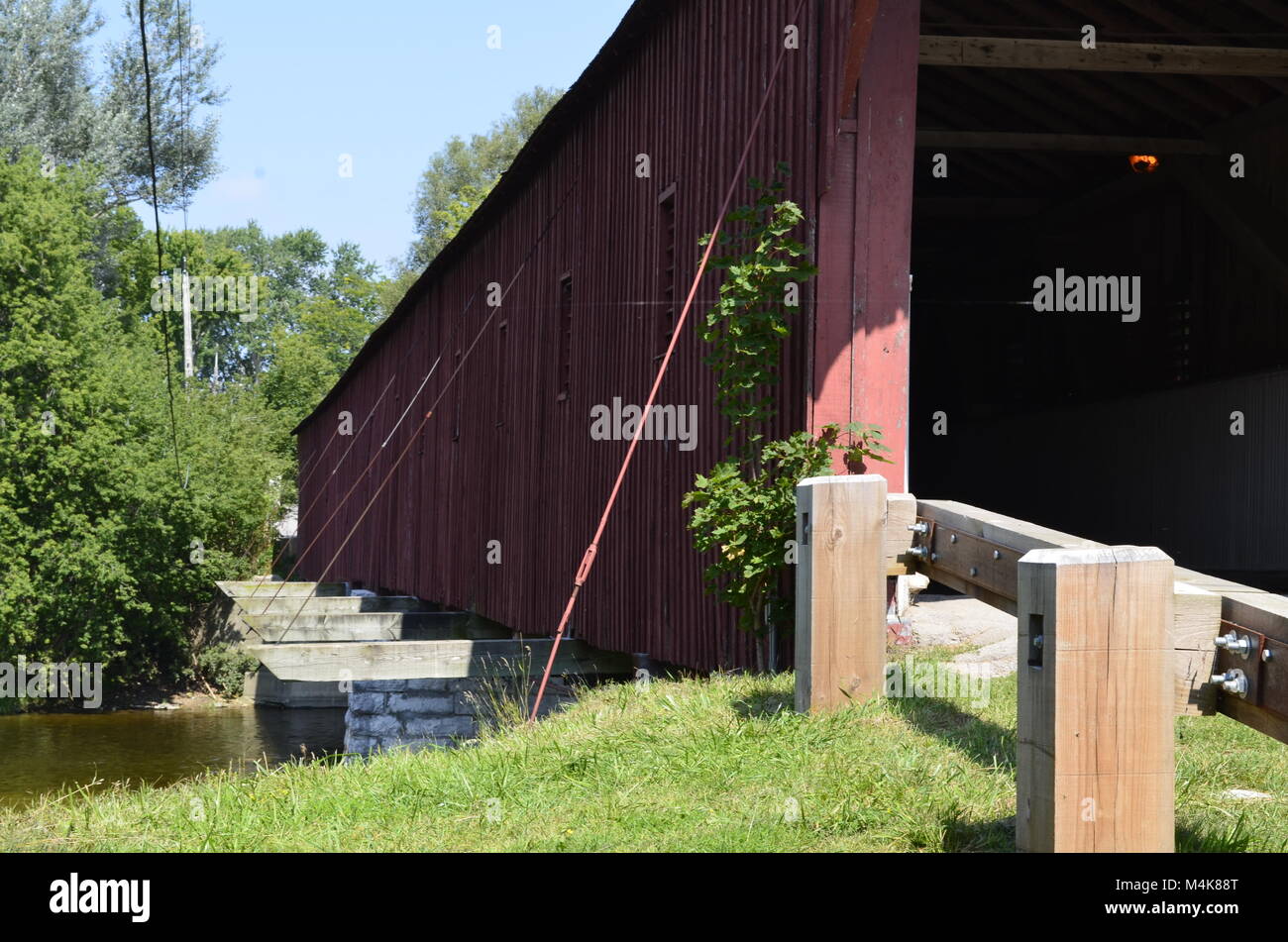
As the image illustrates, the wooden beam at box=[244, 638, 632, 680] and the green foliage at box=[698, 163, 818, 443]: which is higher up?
the green foliage at box=[698, 163, 818, 443]

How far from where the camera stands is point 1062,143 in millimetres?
11766

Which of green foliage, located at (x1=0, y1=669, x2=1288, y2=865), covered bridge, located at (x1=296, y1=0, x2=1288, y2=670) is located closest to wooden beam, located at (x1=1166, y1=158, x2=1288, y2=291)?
covered bridge, located at (x1=296, y1=0, x2=1288, y2=670)

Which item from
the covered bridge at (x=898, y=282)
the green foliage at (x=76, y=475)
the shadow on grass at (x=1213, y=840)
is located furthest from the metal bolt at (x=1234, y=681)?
the green foliage at (x=76, y=475)

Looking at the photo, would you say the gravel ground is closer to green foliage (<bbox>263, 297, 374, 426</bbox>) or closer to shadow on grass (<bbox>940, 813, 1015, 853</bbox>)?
shadow on grass (<bbox>940, 813, 1015, 853</bbox>)

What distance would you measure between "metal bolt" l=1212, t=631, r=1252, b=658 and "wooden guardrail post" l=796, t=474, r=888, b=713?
6.56 ft

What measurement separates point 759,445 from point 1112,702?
514 cm

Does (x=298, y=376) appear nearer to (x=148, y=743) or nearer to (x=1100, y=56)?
(x=148, y=743)

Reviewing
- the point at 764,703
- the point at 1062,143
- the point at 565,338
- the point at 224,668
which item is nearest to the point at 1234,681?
the point at 764,703

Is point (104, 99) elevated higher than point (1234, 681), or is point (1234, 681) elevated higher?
point (104, 99)

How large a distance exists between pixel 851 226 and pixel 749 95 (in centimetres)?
191

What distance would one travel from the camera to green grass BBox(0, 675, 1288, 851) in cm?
395

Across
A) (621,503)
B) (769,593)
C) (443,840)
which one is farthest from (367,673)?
(443,840)

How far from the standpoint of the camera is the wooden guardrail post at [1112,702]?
3086mm
